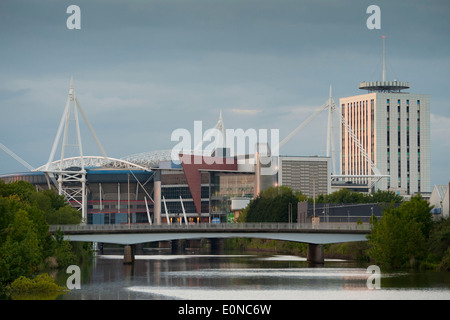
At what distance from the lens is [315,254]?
429ft

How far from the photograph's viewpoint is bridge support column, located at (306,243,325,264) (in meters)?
130

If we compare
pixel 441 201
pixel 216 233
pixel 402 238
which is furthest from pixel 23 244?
pixel 441 201

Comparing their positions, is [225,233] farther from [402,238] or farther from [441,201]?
[441,201]

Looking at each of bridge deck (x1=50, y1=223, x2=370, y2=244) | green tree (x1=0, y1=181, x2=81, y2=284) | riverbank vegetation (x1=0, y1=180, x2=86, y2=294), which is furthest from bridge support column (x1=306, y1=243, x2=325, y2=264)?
green tree (x1=0, y1=181, x2=81, y2=284)

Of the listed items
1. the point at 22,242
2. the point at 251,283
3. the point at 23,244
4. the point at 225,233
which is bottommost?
the point at 251,283

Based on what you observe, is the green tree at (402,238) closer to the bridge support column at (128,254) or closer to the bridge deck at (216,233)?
the bridge deck at (216,233)

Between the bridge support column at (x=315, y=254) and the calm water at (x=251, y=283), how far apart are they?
322cm

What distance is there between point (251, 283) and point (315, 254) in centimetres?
3741

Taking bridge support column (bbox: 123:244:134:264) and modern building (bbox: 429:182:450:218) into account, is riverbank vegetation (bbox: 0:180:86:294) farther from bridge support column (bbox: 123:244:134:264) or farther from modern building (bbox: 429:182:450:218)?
modern building (bbox: 429:182:450:218)

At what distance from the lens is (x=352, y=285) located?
90.8 m

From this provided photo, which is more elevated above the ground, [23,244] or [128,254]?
[23,244]
